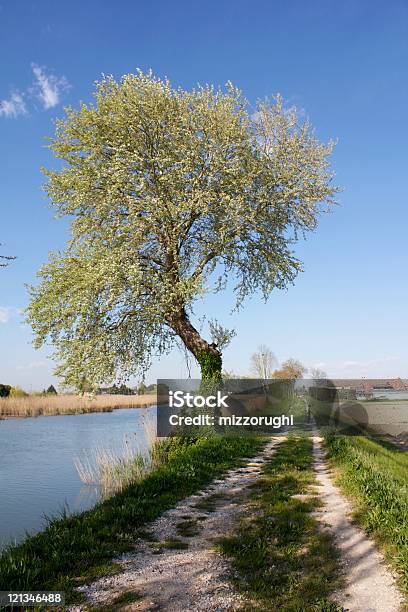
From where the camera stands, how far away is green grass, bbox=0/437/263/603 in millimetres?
6247

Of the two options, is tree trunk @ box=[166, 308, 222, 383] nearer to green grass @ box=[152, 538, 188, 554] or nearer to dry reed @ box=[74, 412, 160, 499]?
dry reed @ box=[74, 412, 160, 499]

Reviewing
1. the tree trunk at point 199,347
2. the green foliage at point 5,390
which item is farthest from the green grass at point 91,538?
the green foliage at point 5,390

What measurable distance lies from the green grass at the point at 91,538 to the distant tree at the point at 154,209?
8544 millimetres

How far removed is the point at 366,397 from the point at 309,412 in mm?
20839

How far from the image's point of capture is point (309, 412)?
33.9m

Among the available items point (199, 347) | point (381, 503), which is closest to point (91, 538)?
point (381, 503)

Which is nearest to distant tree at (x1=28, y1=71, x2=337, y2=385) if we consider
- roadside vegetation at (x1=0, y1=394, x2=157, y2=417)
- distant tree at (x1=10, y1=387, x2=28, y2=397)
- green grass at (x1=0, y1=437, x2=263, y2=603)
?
green grass at (x1=0, y1=437, x2=263, y2=603)

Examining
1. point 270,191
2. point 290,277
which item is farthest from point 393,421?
point 270,191

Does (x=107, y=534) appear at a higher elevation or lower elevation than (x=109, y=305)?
lower

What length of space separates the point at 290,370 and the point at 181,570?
68754mm

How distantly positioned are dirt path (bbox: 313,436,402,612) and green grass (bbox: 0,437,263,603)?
313 cm

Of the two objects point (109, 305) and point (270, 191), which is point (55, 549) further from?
point (270, 191)

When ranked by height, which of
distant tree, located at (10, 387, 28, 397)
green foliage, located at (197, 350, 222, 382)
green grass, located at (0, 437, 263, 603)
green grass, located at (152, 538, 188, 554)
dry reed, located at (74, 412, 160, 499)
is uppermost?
green foliage, located at (197, 350, 222, 382)

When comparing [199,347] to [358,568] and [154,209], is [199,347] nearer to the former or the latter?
[154,209]
